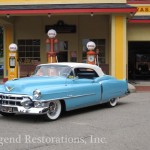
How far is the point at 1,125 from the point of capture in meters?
7.83

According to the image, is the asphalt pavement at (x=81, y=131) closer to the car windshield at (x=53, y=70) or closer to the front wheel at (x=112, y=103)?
the front wheel at (x=112, y=103)

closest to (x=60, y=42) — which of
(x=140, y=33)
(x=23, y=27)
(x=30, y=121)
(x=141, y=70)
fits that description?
(x=23, y=27)

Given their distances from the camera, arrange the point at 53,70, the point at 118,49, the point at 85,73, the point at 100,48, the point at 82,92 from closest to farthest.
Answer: the point at 82,92 < the point at 53,70 < the point at 85,73 < the point at 118,49 < the point at 100,48

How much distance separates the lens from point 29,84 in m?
8.48

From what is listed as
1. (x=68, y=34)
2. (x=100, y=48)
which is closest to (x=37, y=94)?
(x=68, y=34)

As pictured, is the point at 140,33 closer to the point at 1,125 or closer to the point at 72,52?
the point at 72,52

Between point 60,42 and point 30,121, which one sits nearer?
point 30,121

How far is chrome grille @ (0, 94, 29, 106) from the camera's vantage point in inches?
320

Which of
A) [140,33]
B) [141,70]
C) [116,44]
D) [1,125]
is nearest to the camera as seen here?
[1,125]

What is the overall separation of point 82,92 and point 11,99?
1.98 m

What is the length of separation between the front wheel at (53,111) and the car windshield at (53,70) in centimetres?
114

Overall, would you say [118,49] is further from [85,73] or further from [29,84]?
[29,84]

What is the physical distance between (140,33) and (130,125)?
12733 mm

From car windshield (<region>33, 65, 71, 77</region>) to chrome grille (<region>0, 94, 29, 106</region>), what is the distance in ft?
5.27
